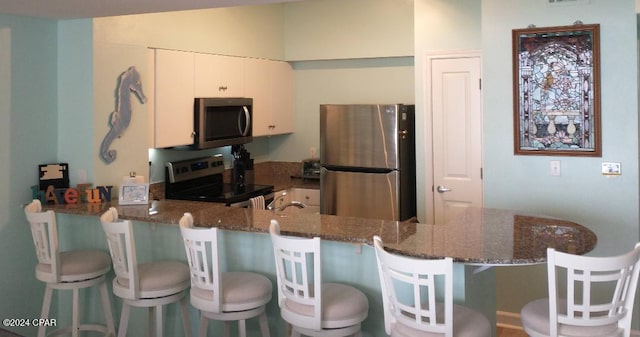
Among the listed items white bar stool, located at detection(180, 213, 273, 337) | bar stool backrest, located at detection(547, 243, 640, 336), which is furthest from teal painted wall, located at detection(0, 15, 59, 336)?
bar stool backrest, located at detection(547, 243, 640, 336)

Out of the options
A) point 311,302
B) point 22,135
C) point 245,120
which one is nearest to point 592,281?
point 311,302

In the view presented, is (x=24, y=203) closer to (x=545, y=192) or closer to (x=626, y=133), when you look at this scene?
(x=545, y=192)

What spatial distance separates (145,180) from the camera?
3941 mm

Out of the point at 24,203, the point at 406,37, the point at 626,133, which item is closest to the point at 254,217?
the point at 24,203

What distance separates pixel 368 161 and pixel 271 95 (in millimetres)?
1253

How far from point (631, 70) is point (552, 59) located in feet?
1.53

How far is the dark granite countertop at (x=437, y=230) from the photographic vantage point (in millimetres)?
2385

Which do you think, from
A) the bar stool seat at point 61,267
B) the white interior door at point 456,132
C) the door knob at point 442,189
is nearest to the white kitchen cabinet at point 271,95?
the white interior door at point 456,132

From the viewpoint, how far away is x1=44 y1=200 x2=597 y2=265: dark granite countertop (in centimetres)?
238

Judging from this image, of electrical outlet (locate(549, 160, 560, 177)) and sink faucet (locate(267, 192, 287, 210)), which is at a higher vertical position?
electrical outlet (locate(549, 160, 560, 177))

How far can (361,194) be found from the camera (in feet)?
16.3

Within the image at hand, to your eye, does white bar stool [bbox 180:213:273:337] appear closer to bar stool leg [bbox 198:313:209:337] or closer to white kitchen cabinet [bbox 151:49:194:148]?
bar stool leg [bbox 198:313:209:337]

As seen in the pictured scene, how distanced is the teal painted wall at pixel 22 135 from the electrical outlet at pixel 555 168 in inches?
129

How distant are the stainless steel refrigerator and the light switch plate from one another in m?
1.60
